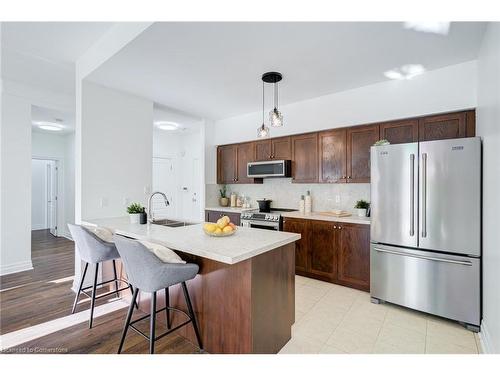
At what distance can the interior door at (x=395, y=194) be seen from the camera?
2537 mm

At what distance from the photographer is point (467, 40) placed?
7.33 ft

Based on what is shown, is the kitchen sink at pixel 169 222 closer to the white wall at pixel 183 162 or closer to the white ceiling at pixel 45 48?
the white ceiling at pixel 45 48

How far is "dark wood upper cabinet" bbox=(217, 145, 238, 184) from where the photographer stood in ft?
16.0

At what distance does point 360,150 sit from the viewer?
132 inches

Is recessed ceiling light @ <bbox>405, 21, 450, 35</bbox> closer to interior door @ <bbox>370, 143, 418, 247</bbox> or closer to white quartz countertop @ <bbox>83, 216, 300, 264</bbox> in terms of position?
interior door @ <bbox>370, 143, 418, 247</bbox>

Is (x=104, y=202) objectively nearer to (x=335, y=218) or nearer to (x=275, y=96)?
(x=275, y=96)

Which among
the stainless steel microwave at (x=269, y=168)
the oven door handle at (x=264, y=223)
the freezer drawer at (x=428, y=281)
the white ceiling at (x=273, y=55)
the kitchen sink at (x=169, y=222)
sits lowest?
the freezer drawer at (x=428, y=281)

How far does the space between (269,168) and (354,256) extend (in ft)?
6.09

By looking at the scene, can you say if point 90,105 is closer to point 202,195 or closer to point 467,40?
point 202,195

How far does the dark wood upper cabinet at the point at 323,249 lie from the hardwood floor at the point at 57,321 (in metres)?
1.98

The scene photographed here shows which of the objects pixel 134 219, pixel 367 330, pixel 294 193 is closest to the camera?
pixel 367 330

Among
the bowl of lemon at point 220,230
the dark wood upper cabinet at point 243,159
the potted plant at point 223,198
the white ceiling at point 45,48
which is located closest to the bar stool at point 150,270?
the bowl of lemon at point 220,230

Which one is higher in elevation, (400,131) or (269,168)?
(400,131)

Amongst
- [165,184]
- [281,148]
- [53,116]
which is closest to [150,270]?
[281,148]
